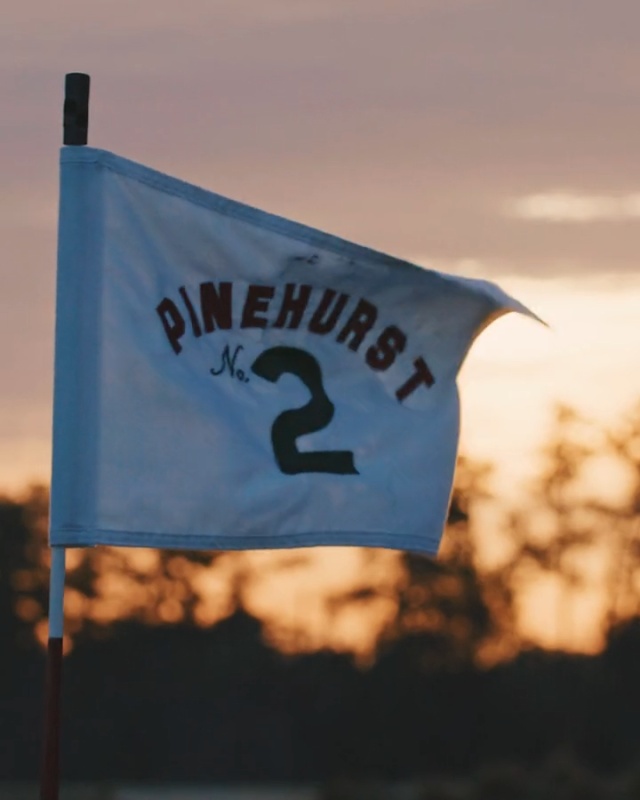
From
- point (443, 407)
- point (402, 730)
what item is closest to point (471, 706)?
point (402, 730)

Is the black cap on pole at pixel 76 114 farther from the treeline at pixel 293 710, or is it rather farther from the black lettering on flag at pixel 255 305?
the treeline at pixel 293 710

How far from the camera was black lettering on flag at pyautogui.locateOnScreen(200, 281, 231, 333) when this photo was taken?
883 cm

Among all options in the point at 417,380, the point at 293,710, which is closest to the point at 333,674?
the point at 293,710

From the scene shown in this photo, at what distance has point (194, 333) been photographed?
877cm

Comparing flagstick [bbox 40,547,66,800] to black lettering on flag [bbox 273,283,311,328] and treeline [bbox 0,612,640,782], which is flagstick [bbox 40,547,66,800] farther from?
treeline [bbox 0,612,640,782]

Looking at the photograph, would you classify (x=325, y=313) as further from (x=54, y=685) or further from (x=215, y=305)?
(x=54, y=685)

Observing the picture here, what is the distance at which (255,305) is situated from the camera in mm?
8906

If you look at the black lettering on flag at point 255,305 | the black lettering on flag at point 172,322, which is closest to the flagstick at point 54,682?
the black lettering on flag at point 172,322

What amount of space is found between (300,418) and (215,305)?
53 cm

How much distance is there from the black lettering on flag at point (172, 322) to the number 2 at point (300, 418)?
325 mm

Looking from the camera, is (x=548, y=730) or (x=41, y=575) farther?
(x=41, y=575)

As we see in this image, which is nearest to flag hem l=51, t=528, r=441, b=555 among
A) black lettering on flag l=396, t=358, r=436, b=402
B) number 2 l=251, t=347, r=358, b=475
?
number 2 l=251, t=347, r=358, b=475

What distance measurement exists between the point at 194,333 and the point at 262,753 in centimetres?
6182

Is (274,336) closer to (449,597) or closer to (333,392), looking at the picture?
(333,392)
